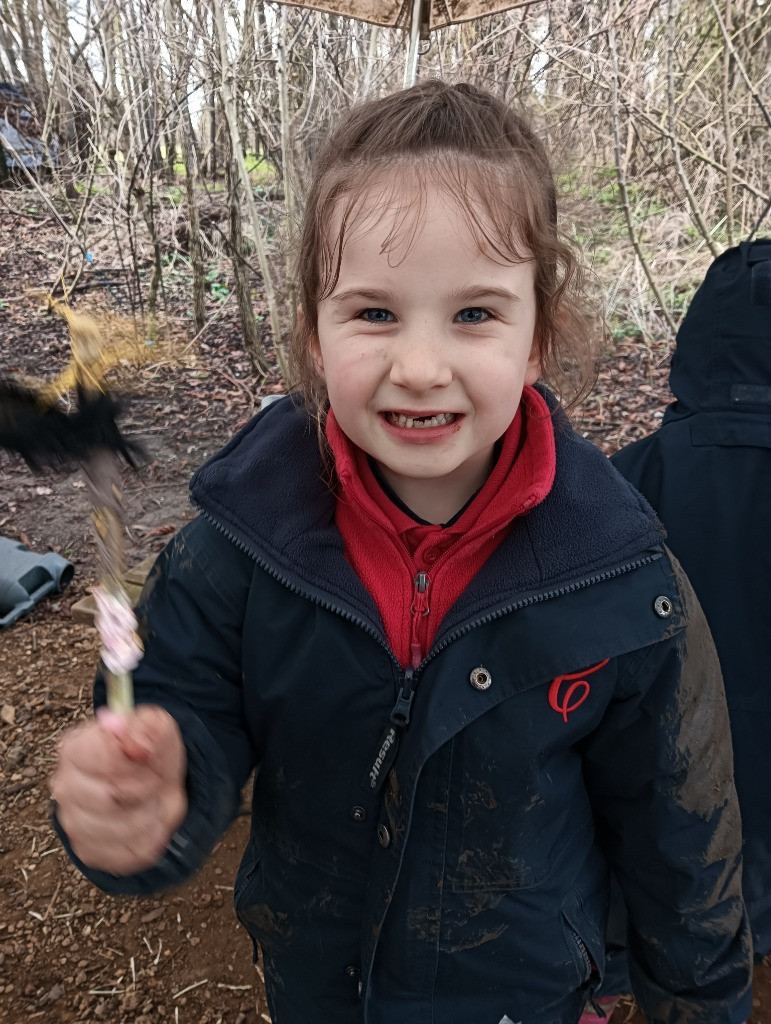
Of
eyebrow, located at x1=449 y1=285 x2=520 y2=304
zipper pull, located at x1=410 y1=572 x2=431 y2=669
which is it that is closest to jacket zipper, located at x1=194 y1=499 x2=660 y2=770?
zipper pull, located at x1=410 y1=572 x2=431 y2=669

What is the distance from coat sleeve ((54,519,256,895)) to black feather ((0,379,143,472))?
1.27 feet

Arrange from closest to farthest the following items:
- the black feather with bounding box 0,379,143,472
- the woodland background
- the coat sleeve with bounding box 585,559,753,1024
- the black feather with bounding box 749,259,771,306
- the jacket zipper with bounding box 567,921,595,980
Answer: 1. the black feather with bounding box 0,379,143,472
2. the coat sleeve with bounding box 585,559,753,1024
3. the jacket zipper with bounding box 567,921,595,980
4. the black feather with bounding box 749,259,771,306
5. the woodland background

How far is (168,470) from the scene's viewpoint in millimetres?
5484

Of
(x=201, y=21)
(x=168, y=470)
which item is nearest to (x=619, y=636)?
(x=168, y=470)

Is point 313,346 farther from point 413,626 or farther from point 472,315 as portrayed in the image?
point 413,626

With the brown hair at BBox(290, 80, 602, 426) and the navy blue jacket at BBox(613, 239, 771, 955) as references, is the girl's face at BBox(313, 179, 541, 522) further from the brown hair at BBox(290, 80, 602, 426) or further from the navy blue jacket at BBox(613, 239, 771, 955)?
the navy blue jacket at BBox(613, 239, 771, 955)

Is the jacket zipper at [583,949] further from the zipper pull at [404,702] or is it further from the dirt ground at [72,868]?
the dirt ground at [72,868]

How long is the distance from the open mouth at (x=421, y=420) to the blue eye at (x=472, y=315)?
15 cm

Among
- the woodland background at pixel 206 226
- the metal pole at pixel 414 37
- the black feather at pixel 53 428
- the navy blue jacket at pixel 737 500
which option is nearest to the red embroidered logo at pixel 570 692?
the navy blue jacket at pixel 737 500

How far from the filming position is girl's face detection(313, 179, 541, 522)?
108cm

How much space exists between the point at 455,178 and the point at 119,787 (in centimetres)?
100

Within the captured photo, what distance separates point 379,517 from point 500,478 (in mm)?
234

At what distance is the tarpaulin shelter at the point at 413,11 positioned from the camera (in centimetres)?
342

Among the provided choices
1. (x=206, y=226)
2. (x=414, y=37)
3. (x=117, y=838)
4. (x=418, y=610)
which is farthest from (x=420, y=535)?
(x=206, y=226)
